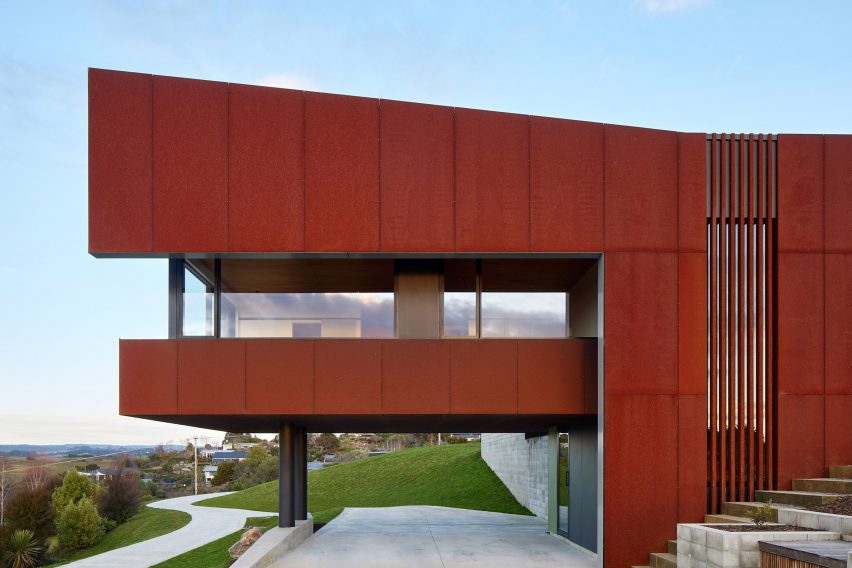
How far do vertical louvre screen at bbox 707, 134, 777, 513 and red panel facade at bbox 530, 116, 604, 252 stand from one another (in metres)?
2.17

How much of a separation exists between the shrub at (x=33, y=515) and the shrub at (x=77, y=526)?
446cm

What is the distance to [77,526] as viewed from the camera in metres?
33.9

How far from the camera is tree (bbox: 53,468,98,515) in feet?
122

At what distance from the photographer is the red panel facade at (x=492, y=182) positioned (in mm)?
13430

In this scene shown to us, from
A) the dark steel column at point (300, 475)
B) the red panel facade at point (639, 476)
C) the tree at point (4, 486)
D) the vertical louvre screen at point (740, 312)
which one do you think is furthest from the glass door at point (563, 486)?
the tree at point (4, 486)

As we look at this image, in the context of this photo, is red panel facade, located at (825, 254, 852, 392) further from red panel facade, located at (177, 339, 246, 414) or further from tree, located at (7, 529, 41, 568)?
tree, located at (7, 529, 41, 568)

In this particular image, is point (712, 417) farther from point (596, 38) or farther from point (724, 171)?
point (596, 38)

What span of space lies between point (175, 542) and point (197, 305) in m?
15.3

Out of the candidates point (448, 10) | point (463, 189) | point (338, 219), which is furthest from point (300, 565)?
point (448, 10)

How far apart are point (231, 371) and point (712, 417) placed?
865 cm

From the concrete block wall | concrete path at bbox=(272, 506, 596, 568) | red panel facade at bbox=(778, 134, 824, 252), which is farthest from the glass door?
red panel facade at bbox=(778, 134, 824, 252)

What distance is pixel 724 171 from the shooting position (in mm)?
13820

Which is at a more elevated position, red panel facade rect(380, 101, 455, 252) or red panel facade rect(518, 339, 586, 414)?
red panel facade rect(380, 101, 455, 252)

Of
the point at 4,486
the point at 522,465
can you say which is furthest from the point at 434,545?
the point at 4,486
